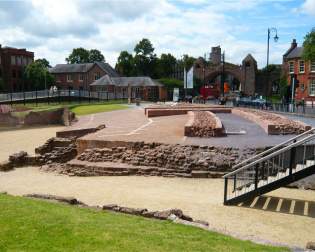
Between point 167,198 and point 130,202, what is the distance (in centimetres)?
123

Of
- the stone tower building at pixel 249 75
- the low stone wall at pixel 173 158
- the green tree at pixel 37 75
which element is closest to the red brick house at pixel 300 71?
the stone tower building at pixel 249 75

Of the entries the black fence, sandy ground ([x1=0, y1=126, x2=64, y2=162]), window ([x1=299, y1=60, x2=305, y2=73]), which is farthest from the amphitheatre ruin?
window ([x1=299, y1=60, x2=305, y2=73])

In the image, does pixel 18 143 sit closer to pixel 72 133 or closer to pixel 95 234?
pixel 72 133

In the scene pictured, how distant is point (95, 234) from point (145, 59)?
92.9 meters

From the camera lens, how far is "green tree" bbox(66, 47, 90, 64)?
111750mm

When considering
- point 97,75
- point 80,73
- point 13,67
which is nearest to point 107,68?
point 97,75

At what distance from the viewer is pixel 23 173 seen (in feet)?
58.3

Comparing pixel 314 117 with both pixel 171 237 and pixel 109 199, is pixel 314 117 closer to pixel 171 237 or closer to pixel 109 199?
pixel 109 199

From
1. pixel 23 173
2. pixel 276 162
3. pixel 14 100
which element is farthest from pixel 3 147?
pixel 14 100

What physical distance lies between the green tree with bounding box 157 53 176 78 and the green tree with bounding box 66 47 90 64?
79.1 feet

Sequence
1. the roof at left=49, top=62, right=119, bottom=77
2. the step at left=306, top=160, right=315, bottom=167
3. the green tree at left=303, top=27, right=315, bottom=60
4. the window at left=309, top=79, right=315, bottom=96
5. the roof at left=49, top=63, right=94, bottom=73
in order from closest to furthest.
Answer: the step at left=306, top=160, right=315, bottom=167, the green tree at left=303, top=27, right=315, bottom=60, the window at left=309, top=79, right=315, bottom=96, the roof at left=49, top=62, right=119, bottom=77, the roof at left=49, top=63, right=94, bottom=73

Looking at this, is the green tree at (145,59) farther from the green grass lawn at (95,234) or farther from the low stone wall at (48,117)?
the green grass lawn at (95,234)

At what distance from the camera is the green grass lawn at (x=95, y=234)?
250 inches

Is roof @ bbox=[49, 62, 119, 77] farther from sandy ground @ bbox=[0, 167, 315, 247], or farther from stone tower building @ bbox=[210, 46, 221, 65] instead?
sandy ground @ bbox=[0, 167, 315, 247]
